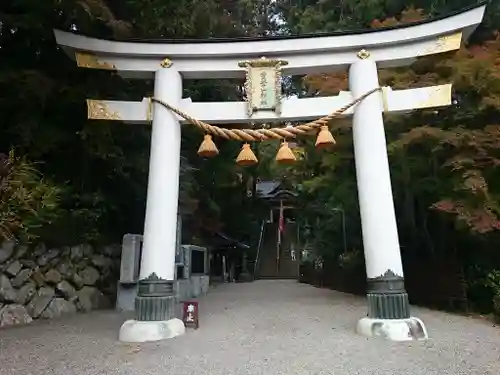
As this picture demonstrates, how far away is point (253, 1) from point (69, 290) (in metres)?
11.1

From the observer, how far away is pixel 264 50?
6582mm

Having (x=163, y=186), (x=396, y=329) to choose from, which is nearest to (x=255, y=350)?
(x=396, y=329)

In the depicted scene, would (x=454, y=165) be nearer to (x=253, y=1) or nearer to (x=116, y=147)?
(x=116, y=147)

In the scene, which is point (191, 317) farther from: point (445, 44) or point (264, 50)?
point (445, 44)

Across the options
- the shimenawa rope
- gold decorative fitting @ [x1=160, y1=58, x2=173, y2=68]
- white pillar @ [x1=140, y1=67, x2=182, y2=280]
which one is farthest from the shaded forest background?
the shimenawa rope

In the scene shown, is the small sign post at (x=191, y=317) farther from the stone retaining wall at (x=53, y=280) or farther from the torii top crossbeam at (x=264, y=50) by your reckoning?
the torii top crossbeam at (x=264, y=50)

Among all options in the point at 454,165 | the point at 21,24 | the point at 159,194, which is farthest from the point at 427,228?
the point at 21,24

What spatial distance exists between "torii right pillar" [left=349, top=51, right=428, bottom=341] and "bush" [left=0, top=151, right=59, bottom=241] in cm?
449

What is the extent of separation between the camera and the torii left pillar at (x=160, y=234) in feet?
19.1

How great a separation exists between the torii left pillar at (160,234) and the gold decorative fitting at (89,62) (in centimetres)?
78

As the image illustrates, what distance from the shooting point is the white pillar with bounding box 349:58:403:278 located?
5.95 m

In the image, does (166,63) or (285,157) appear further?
(166,63)

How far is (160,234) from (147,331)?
1.28 metres

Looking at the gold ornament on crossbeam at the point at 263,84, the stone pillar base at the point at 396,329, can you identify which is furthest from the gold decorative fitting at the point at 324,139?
the stone pillar base at the point at 396,329
